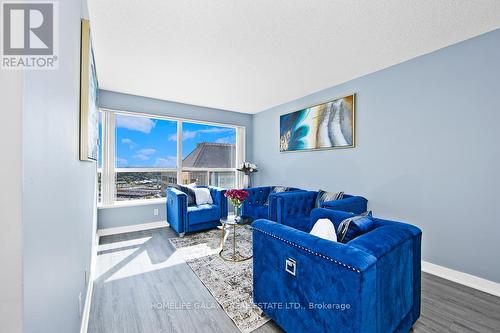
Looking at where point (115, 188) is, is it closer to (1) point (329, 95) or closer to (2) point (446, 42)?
(1) point (329, 95)

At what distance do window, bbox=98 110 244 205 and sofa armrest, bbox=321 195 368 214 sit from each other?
3106mm

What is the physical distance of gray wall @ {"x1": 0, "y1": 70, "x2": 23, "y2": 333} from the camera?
20.9 inches

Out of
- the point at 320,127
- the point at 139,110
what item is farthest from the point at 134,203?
the point at 320,127

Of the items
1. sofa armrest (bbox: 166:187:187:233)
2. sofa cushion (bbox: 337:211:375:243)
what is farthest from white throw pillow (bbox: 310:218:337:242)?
sofa armrest (bbox: 166:187:187:233)

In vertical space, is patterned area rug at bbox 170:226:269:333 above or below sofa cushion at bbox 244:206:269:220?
below

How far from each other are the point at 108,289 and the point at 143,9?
2.72 metres

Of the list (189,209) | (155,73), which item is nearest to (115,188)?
(189,209)

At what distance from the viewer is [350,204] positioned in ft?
9.98

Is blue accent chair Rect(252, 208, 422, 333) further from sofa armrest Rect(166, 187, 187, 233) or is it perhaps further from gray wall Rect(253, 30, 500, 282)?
sofa armrest Rect(166, 187, 187, 233)

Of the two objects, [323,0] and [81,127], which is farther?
[323,0]

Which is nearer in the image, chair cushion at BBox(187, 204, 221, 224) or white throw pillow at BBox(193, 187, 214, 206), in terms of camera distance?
chair cushion at BBox(187, 204, 221, 224)

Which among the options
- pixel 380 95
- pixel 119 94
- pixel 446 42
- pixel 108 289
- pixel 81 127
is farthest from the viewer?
pixel 119 94

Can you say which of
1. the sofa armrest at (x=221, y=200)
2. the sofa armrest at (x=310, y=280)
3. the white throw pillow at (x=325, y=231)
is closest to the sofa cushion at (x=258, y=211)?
the sofa armrest at (x=221, y=200)

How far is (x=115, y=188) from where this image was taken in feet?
13.4
